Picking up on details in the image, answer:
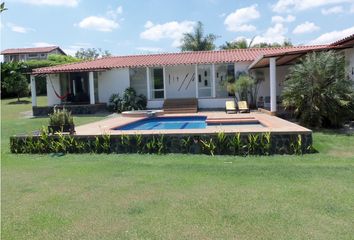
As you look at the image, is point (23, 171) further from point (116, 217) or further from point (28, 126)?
point (28, 126)

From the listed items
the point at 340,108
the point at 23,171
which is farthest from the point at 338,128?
the point at 23,171

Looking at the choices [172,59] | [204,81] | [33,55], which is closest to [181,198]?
[204,81]

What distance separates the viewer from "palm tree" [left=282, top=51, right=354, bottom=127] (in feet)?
48.2

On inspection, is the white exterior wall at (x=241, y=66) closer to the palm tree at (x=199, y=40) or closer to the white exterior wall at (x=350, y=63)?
the white exterior wall at (x=350, y=63)

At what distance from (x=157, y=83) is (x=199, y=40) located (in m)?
23.4

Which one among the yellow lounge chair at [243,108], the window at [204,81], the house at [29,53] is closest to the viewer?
the yellow lounge chair at [243,108]

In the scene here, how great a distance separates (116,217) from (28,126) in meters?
15.5

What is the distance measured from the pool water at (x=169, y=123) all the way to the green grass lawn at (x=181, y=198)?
770cm

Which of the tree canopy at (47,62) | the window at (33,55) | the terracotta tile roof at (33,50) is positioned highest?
the terracotta tile roof at (33,50)

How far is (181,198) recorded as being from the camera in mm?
6316

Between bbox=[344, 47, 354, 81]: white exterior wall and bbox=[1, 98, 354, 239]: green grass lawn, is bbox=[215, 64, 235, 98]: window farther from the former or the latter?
bbox=[1, 98, 354, 239]: green grass lawn

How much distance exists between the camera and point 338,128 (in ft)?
49.2

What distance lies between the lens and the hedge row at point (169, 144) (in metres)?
10.8

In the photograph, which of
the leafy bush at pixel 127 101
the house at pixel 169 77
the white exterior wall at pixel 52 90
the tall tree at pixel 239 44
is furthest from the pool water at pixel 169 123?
the tall tree at pixel 239 44
